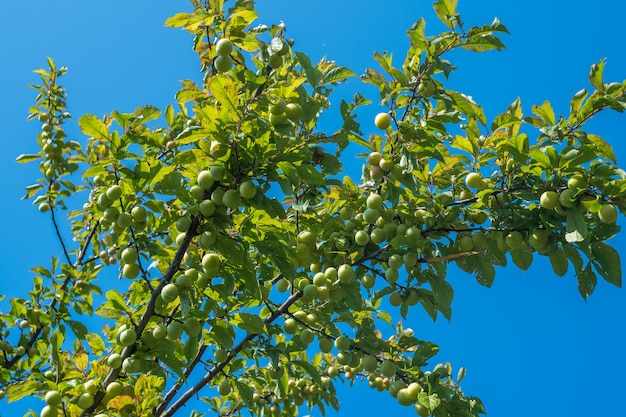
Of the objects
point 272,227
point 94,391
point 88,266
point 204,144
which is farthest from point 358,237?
point 88,266

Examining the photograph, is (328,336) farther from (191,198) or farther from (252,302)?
(191,198)

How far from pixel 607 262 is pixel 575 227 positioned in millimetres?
410

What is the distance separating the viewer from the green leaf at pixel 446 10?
2.39m

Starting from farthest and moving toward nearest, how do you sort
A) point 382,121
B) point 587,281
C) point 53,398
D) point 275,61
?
point 382,121 < point 587,281 < point 275,61 < point 53,398

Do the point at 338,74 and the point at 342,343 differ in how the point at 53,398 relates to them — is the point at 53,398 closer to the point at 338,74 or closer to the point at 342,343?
the point at 342,343

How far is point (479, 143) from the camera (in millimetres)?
2660

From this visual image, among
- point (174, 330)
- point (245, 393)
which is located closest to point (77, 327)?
point (245, 393)

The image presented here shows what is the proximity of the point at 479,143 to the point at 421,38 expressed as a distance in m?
0.63

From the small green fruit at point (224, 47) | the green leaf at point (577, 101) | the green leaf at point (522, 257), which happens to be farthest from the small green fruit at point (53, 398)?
the green leaf at point (577, 101)

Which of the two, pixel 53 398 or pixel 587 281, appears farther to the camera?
pixel 587 281

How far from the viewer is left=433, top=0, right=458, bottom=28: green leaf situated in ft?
7.86

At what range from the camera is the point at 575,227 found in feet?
7.27

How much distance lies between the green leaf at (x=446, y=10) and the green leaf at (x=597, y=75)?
0.65 meters

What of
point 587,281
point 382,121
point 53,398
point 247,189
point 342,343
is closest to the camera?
point 247,189
